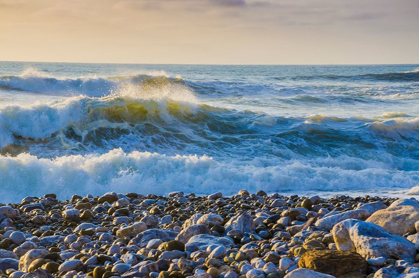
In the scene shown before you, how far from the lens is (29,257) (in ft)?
11.3

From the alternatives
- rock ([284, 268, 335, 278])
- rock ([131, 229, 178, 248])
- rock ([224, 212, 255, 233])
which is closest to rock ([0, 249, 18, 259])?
rock ([131, 229, 178, 248])

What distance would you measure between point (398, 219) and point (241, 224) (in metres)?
1.36

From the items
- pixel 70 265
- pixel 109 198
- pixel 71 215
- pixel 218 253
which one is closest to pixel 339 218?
pixel 218 253

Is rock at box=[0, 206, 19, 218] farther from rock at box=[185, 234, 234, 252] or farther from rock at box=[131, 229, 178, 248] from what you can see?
rock at box=[185, 234, 234, 252]

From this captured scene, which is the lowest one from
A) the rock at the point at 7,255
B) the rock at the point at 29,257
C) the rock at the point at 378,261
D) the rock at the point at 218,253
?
the rock at the point at 7,255

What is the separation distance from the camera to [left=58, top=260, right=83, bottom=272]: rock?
3.25 metres

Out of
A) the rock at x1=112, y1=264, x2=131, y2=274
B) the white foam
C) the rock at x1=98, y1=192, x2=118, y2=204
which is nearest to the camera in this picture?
the rock at x1=112, y1=264, x2=131, y2=274

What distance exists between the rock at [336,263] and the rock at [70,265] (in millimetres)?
1570

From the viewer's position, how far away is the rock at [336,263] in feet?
9.06

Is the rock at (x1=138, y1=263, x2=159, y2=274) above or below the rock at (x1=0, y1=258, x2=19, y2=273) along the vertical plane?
above

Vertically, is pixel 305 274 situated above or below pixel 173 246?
above

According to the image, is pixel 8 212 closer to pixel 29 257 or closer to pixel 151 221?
pixel 151 221

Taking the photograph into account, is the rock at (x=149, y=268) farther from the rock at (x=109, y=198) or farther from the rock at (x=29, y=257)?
the rock at (x=109, y=198)

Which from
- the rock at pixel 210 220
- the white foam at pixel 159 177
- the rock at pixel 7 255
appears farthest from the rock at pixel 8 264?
the white foam at pixel 159 177
